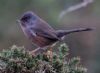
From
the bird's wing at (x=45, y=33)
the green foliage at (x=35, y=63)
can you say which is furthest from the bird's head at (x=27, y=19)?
the green foliage at (x=35, y=63)

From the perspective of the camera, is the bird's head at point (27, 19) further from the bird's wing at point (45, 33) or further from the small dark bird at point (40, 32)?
the bird's wing at point (45, 33)

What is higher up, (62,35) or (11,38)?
(11,38)

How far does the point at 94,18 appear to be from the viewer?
44.9 ft

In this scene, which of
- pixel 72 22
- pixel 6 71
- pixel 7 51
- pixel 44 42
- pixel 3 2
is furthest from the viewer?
pixel 72 22

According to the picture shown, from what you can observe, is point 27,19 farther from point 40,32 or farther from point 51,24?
point 51,24

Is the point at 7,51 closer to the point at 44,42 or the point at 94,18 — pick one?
the point at 44,42

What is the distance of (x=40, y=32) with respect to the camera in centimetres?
759

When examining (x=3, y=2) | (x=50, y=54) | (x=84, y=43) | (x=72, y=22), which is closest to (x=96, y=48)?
(x=84, y=43)

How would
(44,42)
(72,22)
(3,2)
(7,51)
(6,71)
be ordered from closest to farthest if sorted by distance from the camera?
(6,71) → (7,51) → (44,42) → (3,2) → (72,22)

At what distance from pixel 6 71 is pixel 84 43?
713cm

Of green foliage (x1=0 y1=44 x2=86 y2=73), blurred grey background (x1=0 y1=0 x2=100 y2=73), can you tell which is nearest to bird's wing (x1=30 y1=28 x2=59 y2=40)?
green foliage (x1=0 y1=44 x2=86 y2=73)

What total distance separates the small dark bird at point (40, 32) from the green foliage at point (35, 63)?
1.24 m

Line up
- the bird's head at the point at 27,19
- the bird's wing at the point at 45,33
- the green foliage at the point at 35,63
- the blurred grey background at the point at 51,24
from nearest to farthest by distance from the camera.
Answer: the green foliage at the point at 35,63, the bird's wing at the point at 45,33, the bird's head at the point at 27,19, the blurred grey background at the point at 51,24

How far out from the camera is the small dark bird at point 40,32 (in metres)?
7.47
